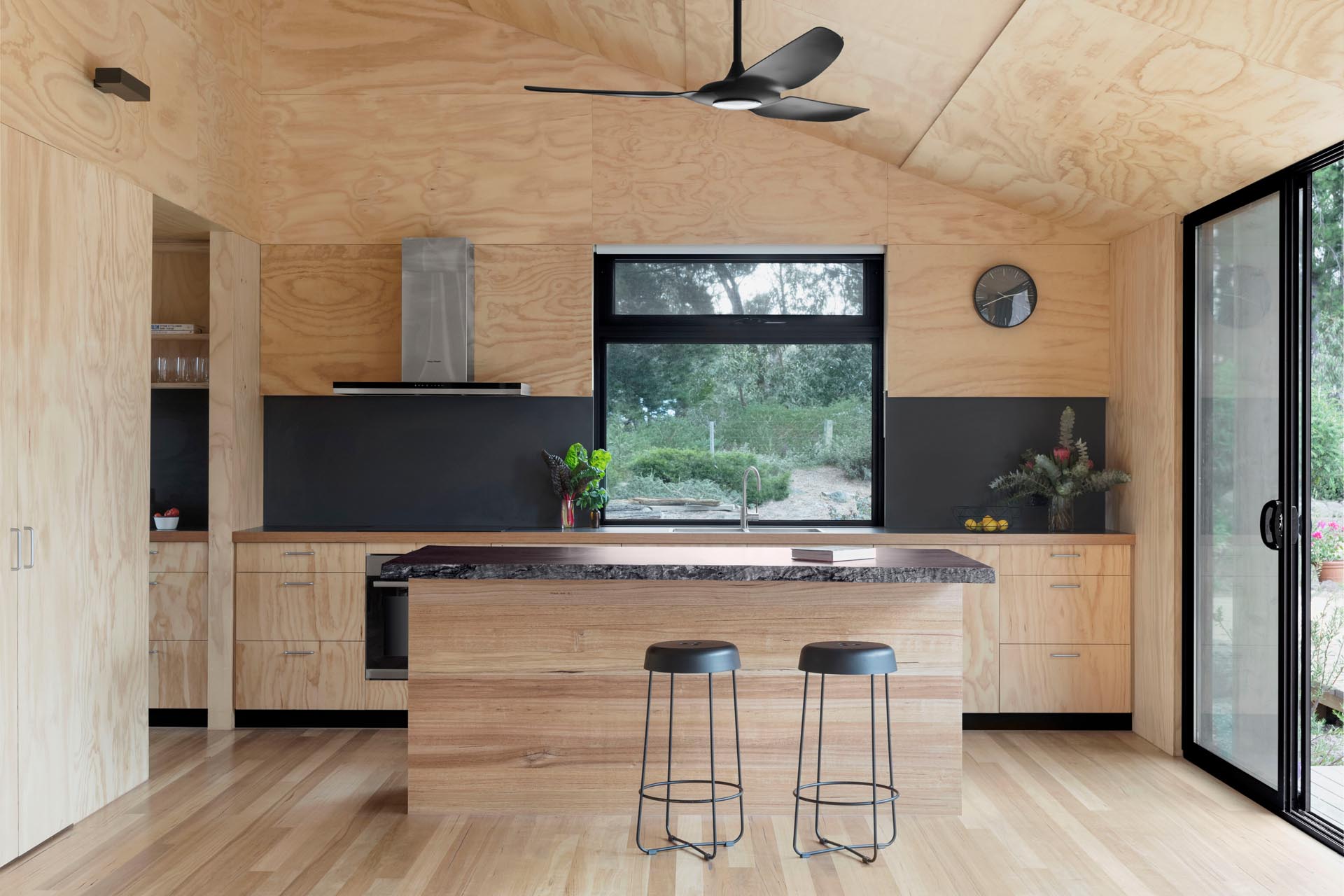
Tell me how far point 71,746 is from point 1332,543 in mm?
4415

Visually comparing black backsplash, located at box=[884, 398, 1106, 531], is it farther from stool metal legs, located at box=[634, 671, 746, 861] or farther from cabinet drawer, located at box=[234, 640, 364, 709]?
cabinet drawer, located at box=[234, 640, 364, 709]

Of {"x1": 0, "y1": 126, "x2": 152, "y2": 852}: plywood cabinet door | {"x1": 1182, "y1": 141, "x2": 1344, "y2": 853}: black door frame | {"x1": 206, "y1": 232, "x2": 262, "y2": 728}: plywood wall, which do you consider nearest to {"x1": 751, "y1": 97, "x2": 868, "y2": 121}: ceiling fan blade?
{"x1": 1182, "y1": 141, "x2": 1344, "y2": 853}: black door frame

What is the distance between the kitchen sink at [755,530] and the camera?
200 inches

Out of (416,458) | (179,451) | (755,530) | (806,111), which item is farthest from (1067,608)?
(179,451)

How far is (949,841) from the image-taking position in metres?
3.51

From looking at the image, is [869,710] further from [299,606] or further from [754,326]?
[299,606]

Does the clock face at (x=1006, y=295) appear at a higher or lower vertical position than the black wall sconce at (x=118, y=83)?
lower

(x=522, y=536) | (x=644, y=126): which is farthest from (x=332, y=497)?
(x=644, y=126)

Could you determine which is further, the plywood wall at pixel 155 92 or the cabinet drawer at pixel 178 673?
the cabinet drawer at pixel 178 673

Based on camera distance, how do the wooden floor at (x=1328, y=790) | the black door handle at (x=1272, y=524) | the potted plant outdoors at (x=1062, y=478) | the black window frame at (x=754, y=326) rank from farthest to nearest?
the black window frame at (x=754, y=326)
the potted plant outdoors at (x=1062, y=478)
the black door handle at (x=1272, y=524)
the wooden floor at (x=1328, y=790)

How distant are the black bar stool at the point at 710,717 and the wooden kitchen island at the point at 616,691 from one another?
0.06 meters

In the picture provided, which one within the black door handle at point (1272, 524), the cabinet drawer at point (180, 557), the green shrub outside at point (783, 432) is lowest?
the cabinet drawer at point (180, 557)

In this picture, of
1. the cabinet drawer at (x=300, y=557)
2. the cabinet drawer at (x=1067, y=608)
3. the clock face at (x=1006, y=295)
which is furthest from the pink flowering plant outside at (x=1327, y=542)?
the cabinet drawer at (x=300, y=557)

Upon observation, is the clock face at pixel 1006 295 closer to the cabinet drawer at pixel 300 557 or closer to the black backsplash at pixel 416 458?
the black backsplash at pixel 416 458
